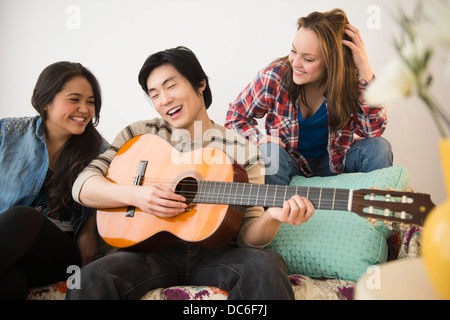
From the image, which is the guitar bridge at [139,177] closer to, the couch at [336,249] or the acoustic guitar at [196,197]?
the acoustic guitar at [196,197]

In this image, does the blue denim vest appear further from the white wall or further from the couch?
the white wall

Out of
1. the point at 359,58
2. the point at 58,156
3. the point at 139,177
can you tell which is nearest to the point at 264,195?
the point at 139,177

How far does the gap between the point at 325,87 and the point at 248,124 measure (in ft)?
1.31

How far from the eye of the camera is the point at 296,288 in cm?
129

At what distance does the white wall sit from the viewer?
2.10 metres

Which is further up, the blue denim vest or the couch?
the blue denim vest

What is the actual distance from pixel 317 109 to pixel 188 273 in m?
0.98

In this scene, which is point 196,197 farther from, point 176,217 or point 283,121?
point 283,121

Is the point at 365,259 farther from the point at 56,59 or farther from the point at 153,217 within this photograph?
the point at 56,59

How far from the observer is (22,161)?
1.62 metres

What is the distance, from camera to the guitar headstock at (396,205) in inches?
35.6

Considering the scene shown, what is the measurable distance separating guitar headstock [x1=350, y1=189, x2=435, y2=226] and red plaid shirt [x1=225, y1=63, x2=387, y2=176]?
84 centimetres

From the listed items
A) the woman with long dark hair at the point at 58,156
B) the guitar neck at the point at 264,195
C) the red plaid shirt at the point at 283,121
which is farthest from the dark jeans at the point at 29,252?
the red plaid shirt at the point at 283,121

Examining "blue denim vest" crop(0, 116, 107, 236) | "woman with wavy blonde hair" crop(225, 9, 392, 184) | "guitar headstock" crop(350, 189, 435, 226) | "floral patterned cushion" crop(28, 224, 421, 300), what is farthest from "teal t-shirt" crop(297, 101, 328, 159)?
"blue denim vest" crop(0, 116, 107, 236)
